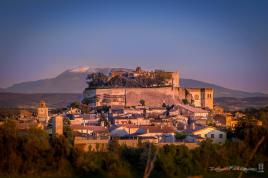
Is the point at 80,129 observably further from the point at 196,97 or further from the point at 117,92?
the point at 196,97

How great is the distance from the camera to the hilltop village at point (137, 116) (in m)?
28.7

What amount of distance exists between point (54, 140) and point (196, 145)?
6.36 m

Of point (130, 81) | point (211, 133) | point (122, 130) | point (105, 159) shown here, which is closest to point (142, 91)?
point (130, 81)

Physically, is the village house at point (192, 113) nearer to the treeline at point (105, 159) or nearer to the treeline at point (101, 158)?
the treeline at point (105, 159)

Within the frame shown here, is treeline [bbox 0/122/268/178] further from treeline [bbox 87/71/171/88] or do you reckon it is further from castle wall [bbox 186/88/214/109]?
castle wall [bbox 186/88/214/109]

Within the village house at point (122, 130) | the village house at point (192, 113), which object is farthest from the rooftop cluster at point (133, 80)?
the village house at point (122, 130)

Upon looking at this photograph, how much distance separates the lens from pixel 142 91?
54125 millimetres

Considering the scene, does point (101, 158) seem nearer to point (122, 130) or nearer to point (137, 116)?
point (122, 130)

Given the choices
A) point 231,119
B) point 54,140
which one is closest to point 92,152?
point 54,140

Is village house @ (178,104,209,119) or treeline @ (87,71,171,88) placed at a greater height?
treeline @ (87,71,171,88)

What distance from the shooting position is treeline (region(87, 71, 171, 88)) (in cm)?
5591

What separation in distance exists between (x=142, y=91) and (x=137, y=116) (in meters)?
13.3

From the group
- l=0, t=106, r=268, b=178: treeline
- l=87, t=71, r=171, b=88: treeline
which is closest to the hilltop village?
l=87, t=71, r=171, b=88: treeline

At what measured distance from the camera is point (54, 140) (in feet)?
77.2
